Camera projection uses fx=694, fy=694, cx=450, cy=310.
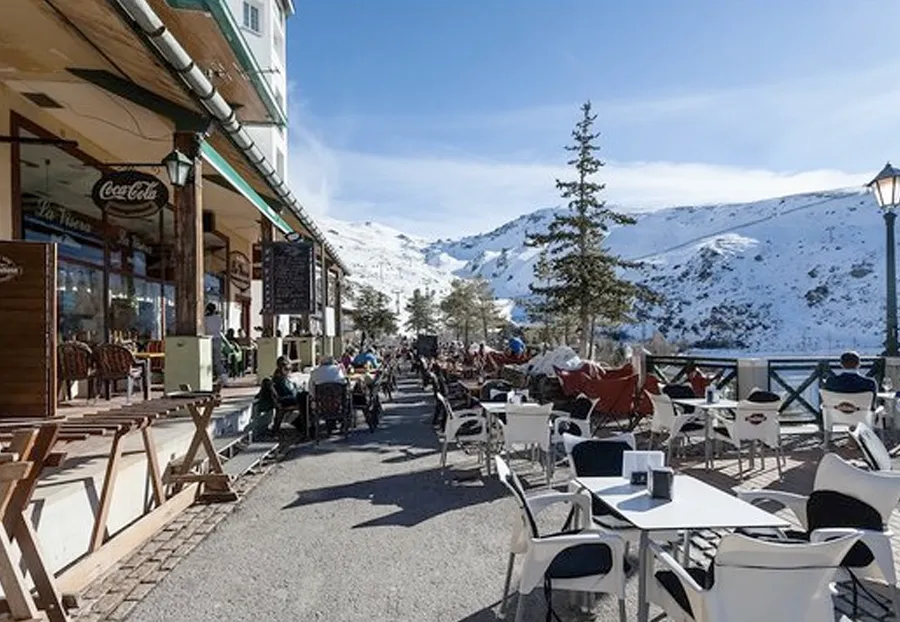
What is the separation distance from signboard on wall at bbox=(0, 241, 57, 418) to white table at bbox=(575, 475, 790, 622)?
10.7 ft

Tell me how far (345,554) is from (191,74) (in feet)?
14.8

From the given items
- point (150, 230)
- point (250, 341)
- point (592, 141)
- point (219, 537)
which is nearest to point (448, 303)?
point (592, 141)

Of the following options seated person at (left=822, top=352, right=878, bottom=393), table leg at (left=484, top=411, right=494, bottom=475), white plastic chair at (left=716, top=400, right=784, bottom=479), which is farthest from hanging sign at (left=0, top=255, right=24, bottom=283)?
seated person at (left=822, top=352, right=878, bottom=393)

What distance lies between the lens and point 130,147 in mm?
9758

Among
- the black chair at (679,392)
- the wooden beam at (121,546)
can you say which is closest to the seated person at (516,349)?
the black chair at (679,392)

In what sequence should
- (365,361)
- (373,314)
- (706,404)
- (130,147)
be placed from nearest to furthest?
(706,404)
(130,147)
(365,361)
(373,314)

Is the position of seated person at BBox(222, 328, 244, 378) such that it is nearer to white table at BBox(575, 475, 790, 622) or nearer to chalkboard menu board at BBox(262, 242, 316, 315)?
chalkboard menu board at BBox(262, 242, 316, 315)

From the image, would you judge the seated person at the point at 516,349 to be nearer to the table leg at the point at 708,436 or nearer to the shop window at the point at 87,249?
the shop window at the point at 87,249

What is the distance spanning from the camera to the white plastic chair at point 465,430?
7434 mm

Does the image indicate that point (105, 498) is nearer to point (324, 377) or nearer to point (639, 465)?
point (639, 465)

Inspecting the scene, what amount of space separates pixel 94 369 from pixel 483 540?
5.17 meters

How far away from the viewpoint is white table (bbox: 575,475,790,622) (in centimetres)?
290

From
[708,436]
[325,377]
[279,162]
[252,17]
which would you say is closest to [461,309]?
[279,162]

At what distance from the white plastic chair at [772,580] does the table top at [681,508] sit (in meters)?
0.51
